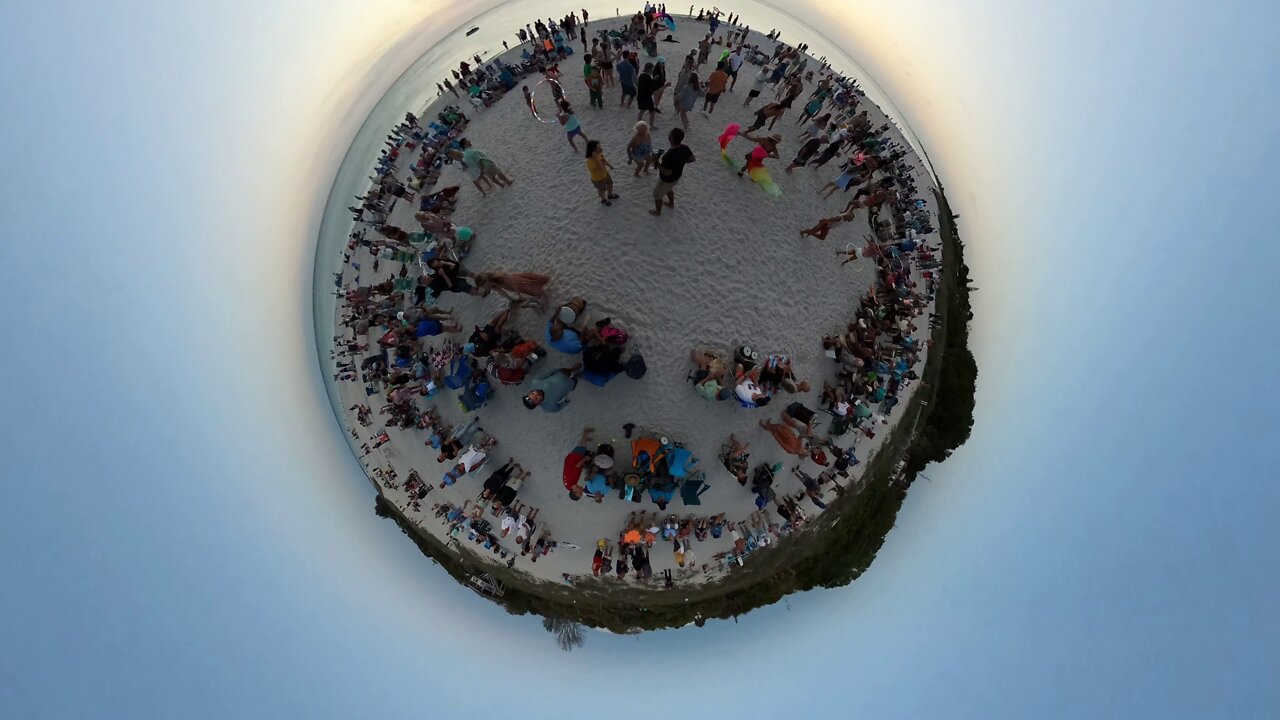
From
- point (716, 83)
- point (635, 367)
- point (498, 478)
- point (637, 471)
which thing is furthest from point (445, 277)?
point (716, 83)

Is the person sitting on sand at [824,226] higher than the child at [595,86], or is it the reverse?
the child at [595,86]

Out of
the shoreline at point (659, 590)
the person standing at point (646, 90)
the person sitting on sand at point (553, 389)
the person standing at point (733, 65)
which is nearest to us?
the person sitting on sand at point (553, 389)

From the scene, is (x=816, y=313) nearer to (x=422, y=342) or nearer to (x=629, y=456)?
(x=629, y=456)

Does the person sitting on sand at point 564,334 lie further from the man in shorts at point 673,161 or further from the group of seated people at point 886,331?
the group of seated people at point 886,331

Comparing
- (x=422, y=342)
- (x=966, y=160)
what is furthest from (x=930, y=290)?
(x=422, y=342)

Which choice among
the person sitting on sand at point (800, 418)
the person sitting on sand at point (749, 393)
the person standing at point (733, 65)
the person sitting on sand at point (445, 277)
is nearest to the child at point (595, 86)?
the person standing at point (733, 65)

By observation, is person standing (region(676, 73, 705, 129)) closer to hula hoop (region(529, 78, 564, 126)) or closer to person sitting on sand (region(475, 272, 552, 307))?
hula hoop (region(529, 78, 564, 126))

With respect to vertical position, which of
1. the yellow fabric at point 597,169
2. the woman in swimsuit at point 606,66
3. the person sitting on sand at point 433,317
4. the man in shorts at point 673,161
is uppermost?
the woman in swimsuit at point 606,66

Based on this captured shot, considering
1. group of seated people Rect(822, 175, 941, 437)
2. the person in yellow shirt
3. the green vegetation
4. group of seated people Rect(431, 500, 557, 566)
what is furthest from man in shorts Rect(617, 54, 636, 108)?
group of seated people Rect(431, 500, 557, 566)
